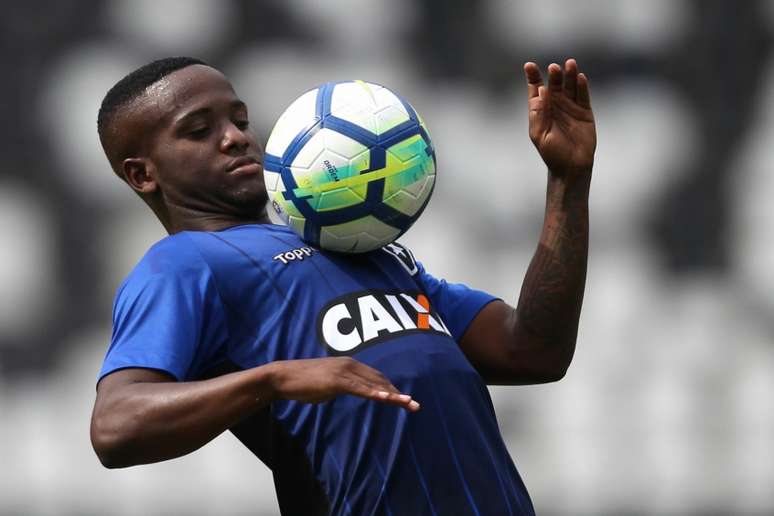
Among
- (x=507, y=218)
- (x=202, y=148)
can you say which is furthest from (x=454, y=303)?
(x=507, y=218)

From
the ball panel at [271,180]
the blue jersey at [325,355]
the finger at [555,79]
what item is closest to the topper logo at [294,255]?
the blue jersey at [325,355]

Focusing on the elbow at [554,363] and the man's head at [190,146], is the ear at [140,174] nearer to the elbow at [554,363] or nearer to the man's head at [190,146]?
the man's head at [190,146]

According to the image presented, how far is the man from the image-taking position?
2805 mm

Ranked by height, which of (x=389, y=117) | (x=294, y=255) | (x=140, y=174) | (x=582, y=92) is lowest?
(x=294, y=255)

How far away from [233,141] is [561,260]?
0.90 m

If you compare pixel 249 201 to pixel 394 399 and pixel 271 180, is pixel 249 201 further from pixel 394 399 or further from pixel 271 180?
pixel 394 399

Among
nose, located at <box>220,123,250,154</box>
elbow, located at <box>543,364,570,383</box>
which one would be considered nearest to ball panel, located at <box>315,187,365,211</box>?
nose, located at <box>220,123,250,154</box>

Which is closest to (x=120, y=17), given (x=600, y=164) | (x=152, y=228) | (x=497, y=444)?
(x=152, y=228)

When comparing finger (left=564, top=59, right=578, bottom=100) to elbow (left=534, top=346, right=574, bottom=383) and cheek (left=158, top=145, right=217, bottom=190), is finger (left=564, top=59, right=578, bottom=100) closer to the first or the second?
elbow (left=534, top=346, right=574, bottom=383)

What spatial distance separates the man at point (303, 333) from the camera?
280cm

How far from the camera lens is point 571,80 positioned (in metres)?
3.40

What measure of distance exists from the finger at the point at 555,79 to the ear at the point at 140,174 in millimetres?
1079

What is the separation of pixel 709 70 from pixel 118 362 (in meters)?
4.23

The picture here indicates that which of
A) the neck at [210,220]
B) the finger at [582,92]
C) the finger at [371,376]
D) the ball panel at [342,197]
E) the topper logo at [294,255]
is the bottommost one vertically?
the finger at [371,376]
